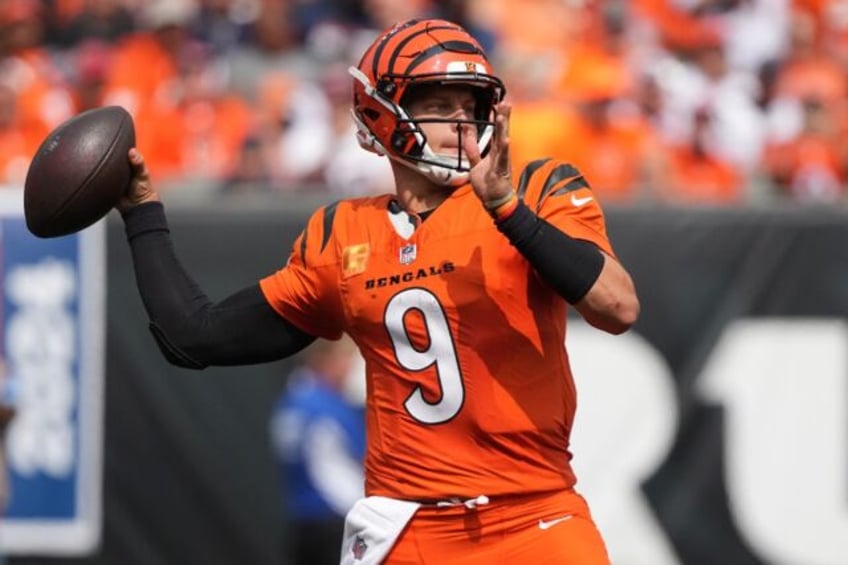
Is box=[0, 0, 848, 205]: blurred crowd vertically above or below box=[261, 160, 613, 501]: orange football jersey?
above

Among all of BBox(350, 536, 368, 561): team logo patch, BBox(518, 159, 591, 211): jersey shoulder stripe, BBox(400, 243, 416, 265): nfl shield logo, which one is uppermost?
BBox(518, 159, 591, 211): jersey shoulder stripe

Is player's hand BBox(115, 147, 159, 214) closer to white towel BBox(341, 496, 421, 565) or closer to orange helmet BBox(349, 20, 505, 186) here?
orange helmet BBox(349, 20, 505, 186)

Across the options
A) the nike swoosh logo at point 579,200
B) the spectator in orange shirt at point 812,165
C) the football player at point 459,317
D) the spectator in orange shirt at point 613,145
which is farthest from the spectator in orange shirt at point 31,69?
the nike swoosh logo at point 579,200

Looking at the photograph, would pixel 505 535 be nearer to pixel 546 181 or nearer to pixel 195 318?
pixel 546 181

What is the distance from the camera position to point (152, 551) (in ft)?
22.8

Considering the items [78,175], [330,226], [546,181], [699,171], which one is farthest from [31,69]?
[546,181]

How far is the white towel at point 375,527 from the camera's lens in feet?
12.0

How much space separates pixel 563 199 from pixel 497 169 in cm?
31

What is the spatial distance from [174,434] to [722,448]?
7.77ft

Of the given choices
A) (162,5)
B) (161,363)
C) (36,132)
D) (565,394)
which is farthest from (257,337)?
(162,5)

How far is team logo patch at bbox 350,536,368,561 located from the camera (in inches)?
147

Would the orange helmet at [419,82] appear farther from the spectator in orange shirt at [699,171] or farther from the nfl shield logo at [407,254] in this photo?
the spectator in orange shirt at [699,171]

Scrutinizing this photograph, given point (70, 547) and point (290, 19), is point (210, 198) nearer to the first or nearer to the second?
point (70, 547)

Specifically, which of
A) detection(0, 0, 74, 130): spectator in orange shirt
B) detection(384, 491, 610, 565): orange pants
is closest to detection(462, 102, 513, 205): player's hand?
detection(384, 491, 610, 565): orange pants
